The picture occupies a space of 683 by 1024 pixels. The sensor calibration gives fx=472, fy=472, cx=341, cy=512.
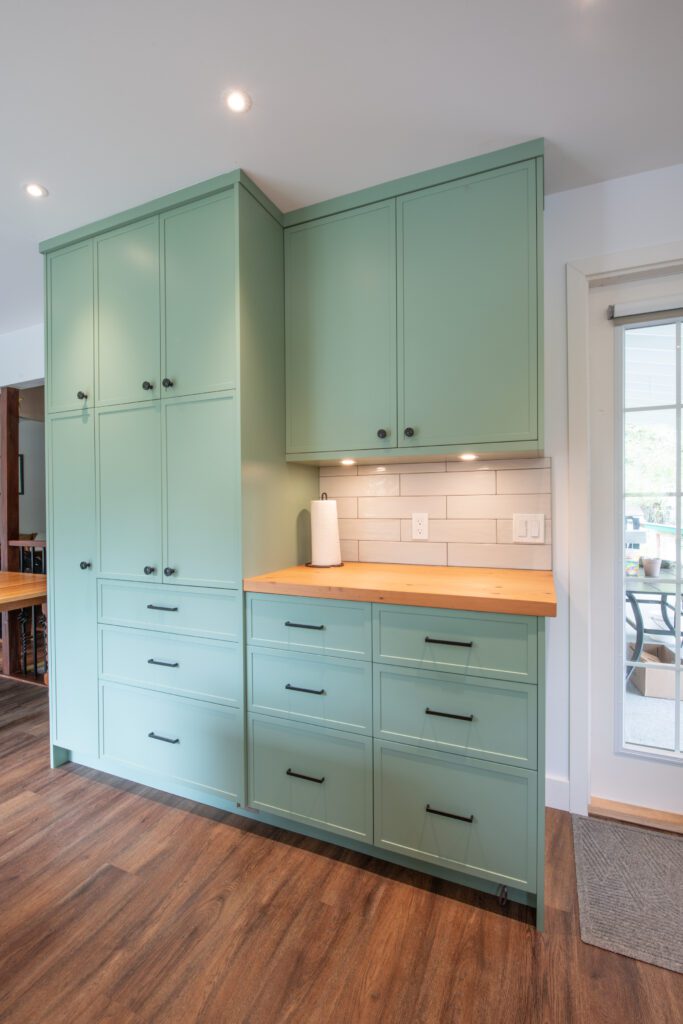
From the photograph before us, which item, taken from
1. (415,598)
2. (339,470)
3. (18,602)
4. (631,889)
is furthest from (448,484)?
(18,602)

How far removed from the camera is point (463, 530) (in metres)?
2.11

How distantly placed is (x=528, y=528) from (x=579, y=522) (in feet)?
0.65

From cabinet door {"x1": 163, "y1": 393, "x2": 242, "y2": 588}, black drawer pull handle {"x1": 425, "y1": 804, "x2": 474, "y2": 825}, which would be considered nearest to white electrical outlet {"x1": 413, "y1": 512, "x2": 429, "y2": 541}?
cabinet door {"x1": 163, "y1": 393, "x2": 242, "y2": 588}

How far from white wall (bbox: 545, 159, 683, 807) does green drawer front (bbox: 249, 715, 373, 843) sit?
2.90ft

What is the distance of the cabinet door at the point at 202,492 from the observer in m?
1.85

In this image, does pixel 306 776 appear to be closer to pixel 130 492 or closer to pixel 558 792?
pixel 558 792

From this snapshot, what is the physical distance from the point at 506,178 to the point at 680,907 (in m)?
2.53

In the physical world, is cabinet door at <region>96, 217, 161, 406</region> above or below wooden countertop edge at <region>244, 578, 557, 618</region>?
above

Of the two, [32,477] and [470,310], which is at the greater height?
[470,310]

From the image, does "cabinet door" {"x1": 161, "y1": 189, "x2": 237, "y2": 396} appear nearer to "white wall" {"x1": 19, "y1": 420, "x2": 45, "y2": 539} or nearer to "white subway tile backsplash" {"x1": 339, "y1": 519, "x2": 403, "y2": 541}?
"white subway tile backsplash" {"x1": 339, "y1": 519, "x2": 403, "y2": 541}

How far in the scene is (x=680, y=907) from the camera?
1.50 meters

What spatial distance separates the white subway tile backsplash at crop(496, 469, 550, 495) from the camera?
199cm

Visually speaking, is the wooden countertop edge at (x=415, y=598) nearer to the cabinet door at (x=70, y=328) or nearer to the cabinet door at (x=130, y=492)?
the cabinet door at (x=130, y=492)

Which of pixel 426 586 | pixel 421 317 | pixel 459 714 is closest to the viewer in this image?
pixel 459 714
